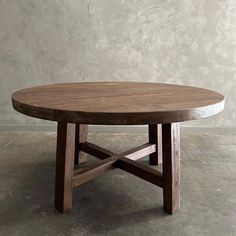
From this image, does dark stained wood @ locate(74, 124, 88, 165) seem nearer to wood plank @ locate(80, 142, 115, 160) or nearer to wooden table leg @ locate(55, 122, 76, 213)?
wood plank @ locate(80, 142, 115, 160)

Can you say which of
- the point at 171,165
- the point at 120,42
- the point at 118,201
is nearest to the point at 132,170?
the point at 118,201

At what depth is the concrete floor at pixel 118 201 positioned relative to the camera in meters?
1.48

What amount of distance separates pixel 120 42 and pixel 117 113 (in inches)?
79.9

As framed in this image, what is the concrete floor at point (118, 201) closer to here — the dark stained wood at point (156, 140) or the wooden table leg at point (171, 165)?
the wooden table leg at point (171, 165)

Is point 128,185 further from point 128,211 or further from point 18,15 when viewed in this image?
point 18,15

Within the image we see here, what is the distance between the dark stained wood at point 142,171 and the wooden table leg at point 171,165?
0.06 meters

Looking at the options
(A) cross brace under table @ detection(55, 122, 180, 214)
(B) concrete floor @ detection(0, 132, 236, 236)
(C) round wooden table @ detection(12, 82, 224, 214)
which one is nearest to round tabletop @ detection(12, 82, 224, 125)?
(C) round wooden table @ detection(12, 82, 224, 214)

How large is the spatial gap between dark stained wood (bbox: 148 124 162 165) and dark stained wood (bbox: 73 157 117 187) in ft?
1.36

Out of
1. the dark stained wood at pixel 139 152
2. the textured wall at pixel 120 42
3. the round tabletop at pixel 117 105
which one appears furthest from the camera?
the textured wall at pixel 120 42

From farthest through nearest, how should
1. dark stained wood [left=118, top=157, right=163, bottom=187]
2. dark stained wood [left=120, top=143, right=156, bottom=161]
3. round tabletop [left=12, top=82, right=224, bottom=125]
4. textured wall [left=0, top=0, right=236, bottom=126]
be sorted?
textured wall [left=0, top=0, right=236, bottom=126] → dark stained wood [left=120, top=143, right=156, bottom=161] → dark stained wood [left=118, top=157, right=163, bottom=187] → round tabletop [left=12, top=82, right=224, bottom=125]

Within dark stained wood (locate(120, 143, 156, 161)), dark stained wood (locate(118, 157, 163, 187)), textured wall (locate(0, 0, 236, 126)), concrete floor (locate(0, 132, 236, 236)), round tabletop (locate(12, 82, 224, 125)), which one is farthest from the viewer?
textured wall (locate(0, 0, 236, 126))

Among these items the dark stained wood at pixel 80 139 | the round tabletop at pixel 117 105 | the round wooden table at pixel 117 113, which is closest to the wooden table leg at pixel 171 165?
the round wooden table at pixel 117 113

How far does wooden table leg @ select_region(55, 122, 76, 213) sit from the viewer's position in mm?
1541

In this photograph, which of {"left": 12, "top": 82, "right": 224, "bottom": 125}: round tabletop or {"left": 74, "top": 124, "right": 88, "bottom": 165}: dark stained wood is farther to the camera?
{"left": 74, "top": 124, "right": 88, "bottom": 165}: dark stained wood
